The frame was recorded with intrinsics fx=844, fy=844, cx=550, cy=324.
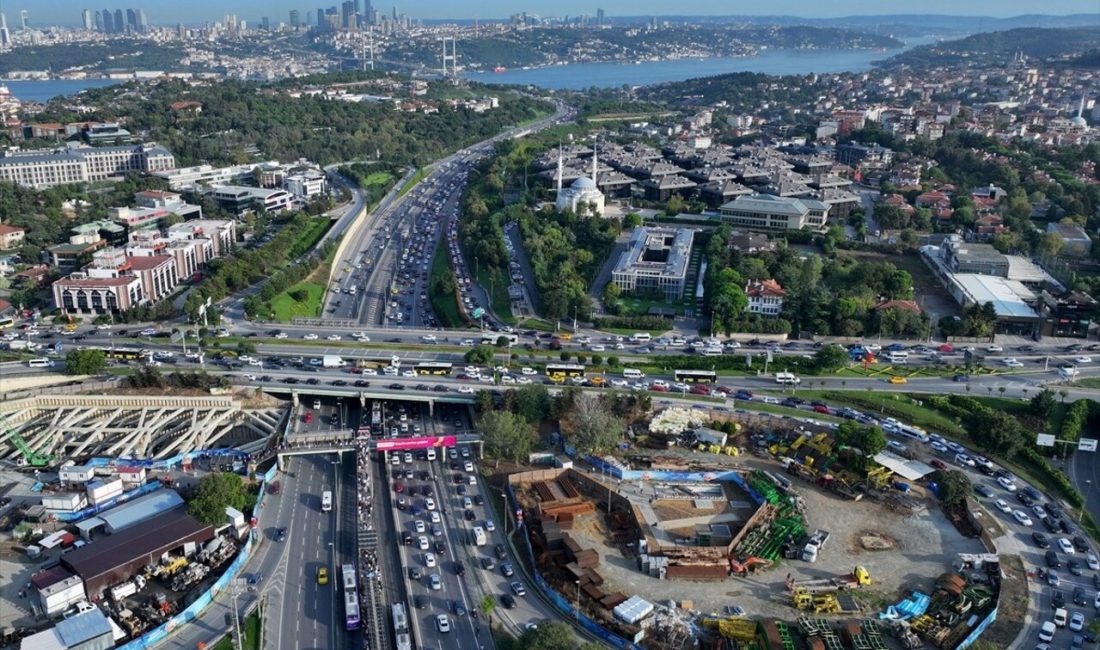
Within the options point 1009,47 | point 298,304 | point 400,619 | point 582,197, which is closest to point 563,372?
point 400,619

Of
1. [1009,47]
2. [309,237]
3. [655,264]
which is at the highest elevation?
[1009,47]

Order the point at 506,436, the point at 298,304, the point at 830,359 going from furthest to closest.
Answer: the point at 298,304
the point at 830,359
the point at 506,436

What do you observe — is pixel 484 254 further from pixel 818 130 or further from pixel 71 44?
pixel 71 44

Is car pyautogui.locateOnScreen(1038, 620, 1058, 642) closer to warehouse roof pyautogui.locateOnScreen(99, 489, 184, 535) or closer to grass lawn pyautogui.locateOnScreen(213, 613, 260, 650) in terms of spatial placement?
grass lawn pyautogui.locateOnScreen(213, 613, 260, 650)

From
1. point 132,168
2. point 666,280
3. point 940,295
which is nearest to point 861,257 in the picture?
point 940,295

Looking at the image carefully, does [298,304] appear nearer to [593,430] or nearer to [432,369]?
[432,369]

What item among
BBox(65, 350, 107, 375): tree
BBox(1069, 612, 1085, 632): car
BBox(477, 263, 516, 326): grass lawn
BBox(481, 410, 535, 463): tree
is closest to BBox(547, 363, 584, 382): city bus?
BBox(481, 410, 535, 463): tree

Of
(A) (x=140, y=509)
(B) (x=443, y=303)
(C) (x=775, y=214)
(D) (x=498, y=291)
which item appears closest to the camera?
(A) (x=140, y=509)
